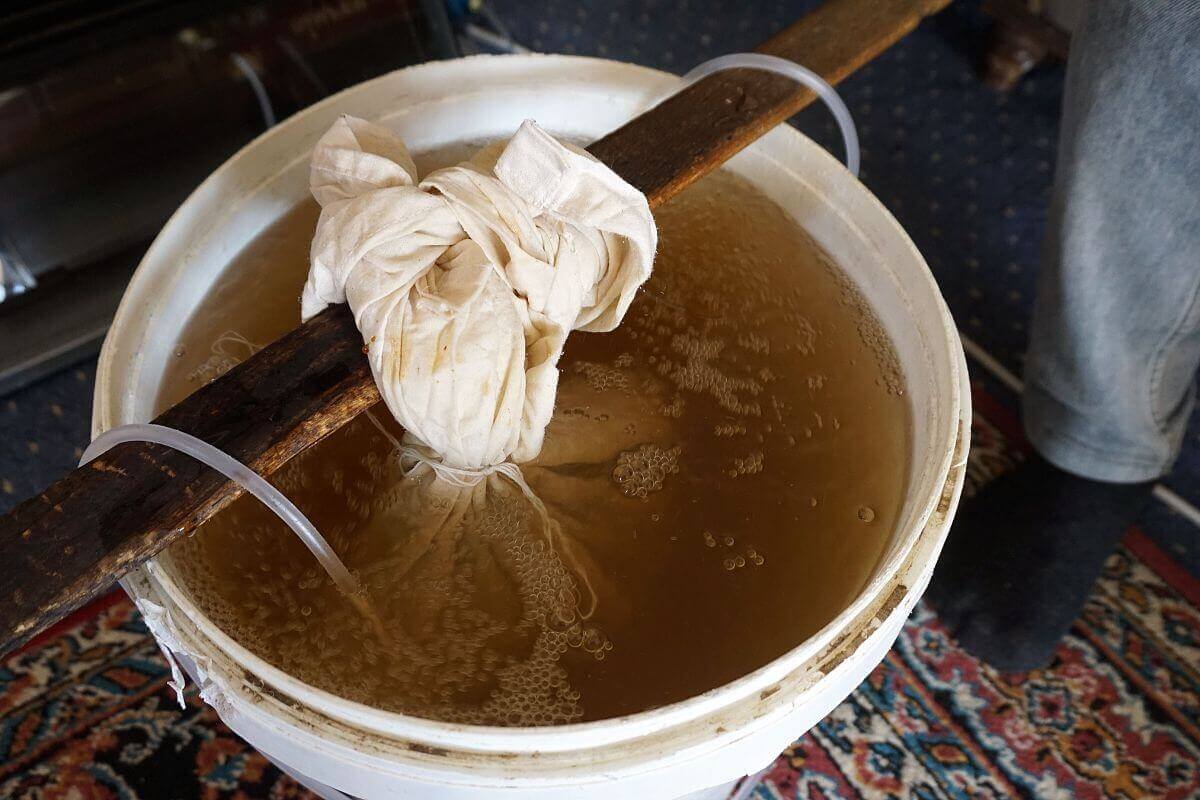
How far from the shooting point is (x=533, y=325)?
2.00 feet

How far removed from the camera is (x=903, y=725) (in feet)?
3.36

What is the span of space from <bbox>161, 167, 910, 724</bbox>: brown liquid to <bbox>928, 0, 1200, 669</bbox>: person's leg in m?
0.34

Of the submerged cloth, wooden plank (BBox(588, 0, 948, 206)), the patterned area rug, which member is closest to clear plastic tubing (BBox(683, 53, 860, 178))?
wooden plank (BBox(588, 0, 948, 206))

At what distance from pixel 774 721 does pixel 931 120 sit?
1323 millimetres

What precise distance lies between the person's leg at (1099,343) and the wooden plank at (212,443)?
39 cm

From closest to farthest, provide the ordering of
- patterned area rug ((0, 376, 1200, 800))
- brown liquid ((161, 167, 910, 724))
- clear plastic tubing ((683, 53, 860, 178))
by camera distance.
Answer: brown liquid ((161, 167, 910, 724)), clear plastic tubing ((683, 53, 860, 178)), patterned area rug ((0, 376, 1200, 800))

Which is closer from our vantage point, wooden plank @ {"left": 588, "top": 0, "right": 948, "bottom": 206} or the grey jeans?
wooden plank @ {"left": 588, "top": 0, "right": 948, "bottom": 206}

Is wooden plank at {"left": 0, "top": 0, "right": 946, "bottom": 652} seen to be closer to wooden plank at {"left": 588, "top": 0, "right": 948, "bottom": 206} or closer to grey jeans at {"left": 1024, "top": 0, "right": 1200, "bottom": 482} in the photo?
wooden plank at {"left": 588, "top": 0, "right": 948, "bottom": 206}

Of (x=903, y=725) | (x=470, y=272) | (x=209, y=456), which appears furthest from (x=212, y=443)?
(x=903, y=725)

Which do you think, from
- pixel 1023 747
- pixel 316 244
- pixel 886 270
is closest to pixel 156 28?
pixel 316 244

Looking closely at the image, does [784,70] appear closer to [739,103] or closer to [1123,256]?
[739,103]

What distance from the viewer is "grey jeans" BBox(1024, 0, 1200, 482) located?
844 millimetres

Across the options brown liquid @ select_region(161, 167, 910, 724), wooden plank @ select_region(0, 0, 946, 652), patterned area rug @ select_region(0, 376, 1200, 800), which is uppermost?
wooden plank @ select_region(0, 0, 946, 652)

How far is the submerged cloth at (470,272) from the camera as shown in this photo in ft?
1.84
